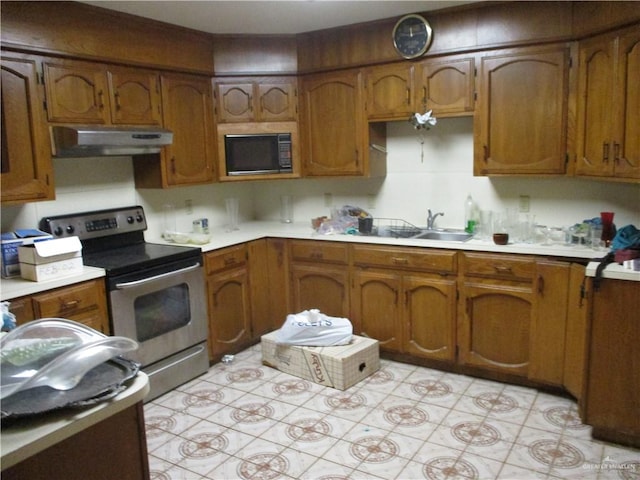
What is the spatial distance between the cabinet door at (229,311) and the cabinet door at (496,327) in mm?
1509

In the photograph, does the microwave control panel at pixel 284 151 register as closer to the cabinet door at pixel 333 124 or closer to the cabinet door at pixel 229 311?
the cabinet door at pixel 333 124

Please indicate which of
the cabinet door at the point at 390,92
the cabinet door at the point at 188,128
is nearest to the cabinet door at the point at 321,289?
the cabinet door at the point at 188,128

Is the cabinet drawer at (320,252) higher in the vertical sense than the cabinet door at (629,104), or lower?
lower

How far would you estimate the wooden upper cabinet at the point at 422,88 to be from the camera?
3.27 meters

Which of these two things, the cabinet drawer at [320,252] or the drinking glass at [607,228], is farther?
the cabinet drawer at [320,252]

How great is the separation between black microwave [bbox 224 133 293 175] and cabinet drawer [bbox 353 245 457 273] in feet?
3.04

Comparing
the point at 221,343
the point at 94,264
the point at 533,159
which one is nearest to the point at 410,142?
the point at 533,159

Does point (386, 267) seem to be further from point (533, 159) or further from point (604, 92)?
point (604, 92)

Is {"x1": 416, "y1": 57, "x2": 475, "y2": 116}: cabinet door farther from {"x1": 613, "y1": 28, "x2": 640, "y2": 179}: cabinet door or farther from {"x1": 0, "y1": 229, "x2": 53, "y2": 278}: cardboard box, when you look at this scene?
{"x1": 0, "y1": 229, "x2": 53, "y2": 278}: cardboard box

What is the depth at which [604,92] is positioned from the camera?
9.03 feet

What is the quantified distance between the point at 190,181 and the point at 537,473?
2.70 metres

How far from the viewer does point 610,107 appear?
8.90 ft

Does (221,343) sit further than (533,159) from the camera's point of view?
Yes

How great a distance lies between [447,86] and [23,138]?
2460 millimetres
